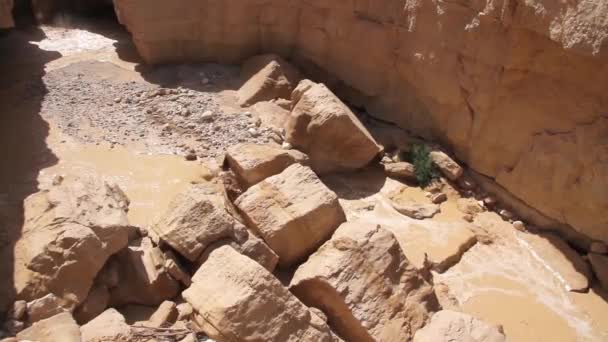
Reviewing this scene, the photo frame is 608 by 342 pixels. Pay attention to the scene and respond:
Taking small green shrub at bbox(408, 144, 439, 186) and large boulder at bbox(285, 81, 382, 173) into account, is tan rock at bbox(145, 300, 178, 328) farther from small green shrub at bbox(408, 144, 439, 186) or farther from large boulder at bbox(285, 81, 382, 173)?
small green shrub at bbox(408, 144, 439, 186)

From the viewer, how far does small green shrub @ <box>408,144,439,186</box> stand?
8070 mm

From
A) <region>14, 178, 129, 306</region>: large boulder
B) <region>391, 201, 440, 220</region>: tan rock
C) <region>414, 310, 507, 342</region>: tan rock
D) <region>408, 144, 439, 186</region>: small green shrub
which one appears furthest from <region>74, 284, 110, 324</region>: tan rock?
<region>408, 144, 439, 186</region>: small green shrub

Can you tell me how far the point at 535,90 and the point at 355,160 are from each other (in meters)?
2.39

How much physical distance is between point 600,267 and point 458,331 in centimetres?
242

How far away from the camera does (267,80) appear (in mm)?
8938

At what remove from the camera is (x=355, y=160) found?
8055mm

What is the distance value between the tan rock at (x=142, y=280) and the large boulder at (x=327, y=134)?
2.89 metres

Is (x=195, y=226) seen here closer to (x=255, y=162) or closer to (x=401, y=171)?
(x=255, y=162)

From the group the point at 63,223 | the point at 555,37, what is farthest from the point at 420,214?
the point at 63,223

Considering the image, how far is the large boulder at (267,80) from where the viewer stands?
8.91 m

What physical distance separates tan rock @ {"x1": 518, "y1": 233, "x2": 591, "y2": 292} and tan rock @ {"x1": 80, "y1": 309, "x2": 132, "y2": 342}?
4733mm

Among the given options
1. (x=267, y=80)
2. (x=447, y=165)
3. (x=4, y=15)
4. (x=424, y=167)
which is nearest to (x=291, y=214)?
(x=424, y=167)

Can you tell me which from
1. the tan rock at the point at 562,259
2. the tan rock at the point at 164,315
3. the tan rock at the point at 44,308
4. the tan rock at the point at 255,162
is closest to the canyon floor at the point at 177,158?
the tan rock at the point at 562,259

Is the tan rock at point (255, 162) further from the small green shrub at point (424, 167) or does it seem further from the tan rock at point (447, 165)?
the tan rock at point (447, 165)
